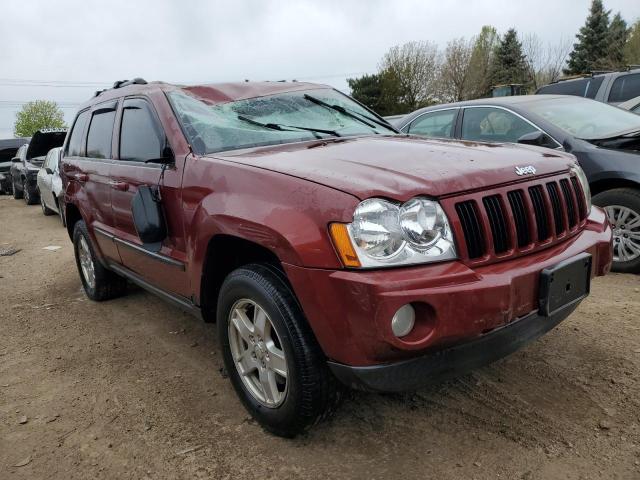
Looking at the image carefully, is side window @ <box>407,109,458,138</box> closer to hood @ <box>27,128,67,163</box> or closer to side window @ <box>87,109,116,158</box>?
side window @ <box>87,109,116,158</box>

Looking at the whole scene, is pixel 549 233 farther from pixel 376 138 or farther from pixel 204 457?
pixel 204 457

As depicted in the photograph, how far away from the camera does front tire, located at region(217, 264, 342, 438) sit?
2.16 metres

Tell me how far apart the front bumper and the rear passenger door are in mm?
1118

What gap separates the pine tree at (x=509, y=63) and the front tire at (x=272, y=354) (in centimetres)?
4257

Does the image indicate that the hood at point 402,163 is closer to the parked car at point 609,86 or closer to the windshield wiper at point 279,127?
the windshield wiper at point 279,127

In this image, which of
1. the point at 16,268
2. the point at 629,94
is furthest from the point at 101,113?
the point at 629,94

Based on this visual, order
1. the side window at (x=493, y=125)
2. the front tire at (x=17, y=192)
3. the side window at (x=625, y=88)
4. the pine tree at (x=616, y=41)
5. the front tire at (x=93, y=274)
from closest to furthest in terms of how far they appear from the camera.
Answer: the front tire at (x=93, y=274)
the side window at (x=493, y=125)
the side window at (x=625, y=88)
the front tire at (x=17, y=192)
the pine tree at (x=616, y=41)

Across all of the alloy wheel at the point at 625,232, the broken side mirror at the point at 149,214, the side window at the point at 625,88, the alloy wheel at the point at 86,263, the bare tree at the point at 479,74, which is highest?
the bare tree at the point at 479,74

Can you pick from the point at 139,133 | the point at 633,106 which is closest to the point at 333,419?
the point at 139,133

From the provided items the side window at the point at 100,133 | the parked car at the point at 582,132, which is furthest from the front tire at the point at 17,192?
the parked car at the point at 582,132

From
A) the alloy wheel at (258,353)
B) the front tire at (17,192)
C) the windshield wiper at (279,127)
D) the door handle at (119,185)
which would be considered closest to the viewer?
the alloy wheel at (258,353)

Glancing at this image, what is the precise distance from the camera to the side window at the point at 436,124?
5.87m

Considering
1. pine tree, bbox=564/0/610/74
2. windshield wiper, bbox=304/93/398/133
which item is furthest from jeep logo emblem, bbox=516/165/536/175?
pine tree, bbox=564/0/610/74

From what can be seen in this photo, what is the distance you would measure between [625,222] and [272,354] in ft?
11.6
